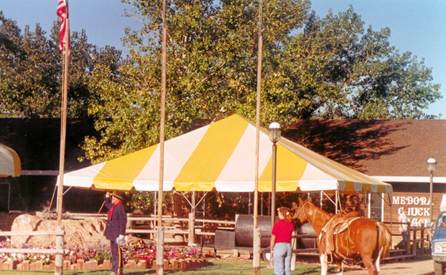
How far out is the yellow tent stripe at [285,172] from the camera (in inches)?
938

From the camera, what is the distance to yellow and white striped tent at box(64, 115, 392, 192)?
24.0 m

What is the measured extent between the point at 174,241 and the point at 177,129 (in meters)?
5.19

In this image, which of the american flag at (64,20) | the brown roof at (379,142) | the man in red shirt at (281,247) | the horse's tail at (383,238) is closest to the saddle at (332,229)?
the horse's tail at (383,238)

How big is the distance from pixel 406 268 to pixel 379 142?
1594cm

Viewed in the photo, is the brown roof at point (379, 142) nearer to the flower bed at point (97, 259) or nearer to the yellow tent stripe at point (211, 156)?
the yellow tent stripe at point (211, 156)

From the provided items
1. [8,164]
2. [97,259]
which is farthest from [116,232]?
[8,164]

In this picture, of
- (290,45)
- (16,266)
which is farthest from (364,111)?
(16,266)

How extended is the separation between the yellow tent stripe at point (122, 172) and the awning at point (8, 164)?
3707mm

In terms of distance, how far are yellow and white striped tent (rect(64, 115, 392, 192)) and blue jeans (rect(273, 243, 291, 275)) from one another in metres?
6.75

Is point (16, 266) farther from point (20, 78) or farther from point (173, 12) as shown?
point (20, 78)

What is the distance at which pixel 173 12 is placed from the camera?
1296 inches

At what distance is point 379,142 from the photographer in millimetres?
39656

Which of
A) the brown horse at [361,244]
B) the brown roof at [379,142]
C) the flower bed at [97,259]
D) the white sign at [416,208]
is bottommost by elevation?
the flower bed at [97,259]

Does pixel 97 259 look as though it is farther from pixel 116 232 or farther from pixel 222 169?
pixel 222 169
